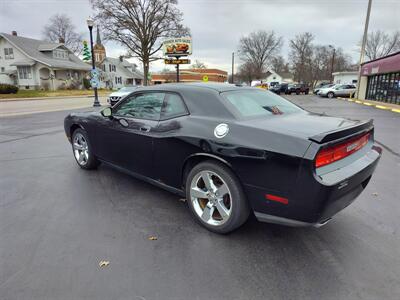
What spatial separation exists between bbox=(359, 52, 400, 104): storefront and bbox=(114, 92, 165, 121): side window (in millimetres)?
20631

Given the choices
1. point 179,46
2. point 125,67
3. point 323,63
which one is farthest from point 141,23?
point 323,63

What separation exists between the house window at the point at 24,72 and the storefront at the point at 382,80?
42.1 m

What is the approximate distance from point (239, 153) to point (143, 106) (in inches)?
69.7

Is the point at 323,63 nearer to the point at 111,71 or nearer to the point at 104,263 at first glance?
the point at 111,71

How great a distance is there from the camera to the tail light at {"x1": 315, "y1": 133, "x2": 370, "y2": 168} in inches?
89.0

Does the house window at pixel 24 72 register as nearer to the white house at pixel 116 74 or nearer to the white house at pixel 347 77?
the white house at pixel 116 74

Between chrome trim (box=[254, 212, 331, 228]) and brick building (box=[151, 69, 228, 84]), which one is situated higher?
brick building (box=[151, 69, 228, 84])

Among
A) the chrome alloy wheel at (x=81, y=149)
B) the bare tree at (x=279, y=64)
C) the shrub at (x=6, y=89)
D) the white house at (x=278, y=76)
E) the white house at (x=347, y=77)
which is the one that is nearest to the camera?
the chrome alloy wheel at (x=81, y=149)

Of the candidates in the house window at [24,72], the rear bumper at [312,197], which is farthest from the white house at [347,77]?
the rear bumper at [312,197]

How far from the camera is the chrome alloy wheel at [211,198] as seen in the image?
2.82 metres

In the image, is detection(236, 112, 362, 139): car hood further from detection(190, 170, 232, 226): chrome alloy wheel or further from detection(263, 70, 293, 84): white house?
detection(263, 70, 293, 84): white house

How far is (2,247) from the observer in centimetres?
271

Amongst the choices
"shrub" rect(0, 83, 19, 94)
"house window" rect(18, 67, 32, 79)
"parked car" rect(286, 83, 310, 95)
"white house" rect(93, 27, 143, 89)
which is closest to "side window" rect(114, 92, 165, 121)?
"shrub" rect(0, 83, 19, 94)

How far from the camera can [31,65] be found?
38219mm
